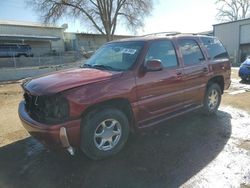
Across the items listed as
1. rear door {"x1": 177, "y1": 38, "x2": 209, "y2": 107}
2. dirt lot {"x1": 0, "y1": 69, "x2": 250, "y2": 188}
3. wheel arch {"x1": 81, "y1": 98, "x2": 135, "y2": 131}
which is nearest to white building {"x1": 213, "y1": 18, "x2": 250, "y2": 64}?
rear door {"x1": 177, "y1": 38, "x2": 209, "y2": 107}

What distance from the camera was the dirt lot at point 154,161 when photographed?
3354 millimetres

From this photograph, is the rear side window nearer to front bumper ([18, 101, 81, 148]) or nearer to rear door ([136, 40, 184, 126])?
rear door ([136, 40, 184, 126])

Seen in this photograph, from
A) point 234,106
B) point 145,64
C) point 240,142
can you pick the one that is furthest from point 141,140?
point 234,106

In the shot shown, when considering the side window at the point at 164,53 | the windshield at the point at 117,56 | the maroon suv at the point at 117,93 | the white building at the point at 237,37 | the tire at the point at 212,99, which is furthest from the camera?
the white building at the point at 237,37

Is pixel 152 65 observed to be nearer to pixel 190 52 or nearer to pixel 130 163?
pixel 190 52

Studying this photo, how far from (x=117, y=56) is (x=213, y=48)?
262cm

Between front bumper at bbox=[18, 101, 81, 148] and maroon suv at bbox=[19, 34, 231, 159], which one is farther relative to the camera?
maroon suv at bbox=[19, 34, 231, 159]

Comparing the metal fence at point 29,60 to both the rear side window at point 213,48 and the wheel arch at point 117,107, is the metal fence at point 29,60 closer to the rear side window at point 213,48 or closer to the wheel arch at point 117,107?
the rear side window at point 213,48

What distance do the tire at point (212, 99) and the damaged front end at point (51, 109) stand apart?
11.4 feet

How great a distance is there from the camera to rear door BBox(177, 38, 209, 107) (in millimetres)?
4965

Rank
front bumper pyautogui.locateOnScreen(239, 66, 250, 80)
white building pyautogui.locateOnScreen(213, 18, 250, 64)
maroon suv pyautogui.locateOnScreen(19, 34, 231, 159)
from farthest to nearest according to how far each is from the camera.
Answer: white building pyautogui.locateOnScreen(213, 18, 250, 64) → front bumper pyautogui.locateOnScreen(239, 66, 250, 80) → maroon suv pyautogui.locateOnScreen(19, 34, 231, 159)

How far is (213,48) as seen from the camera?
19.4 ft

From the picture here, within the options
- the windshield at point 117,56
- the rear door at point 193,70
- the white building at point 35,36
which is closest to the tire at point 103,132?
the windshield at point 117,56

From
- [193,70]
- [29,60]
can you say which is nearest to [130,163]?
[193,70]
